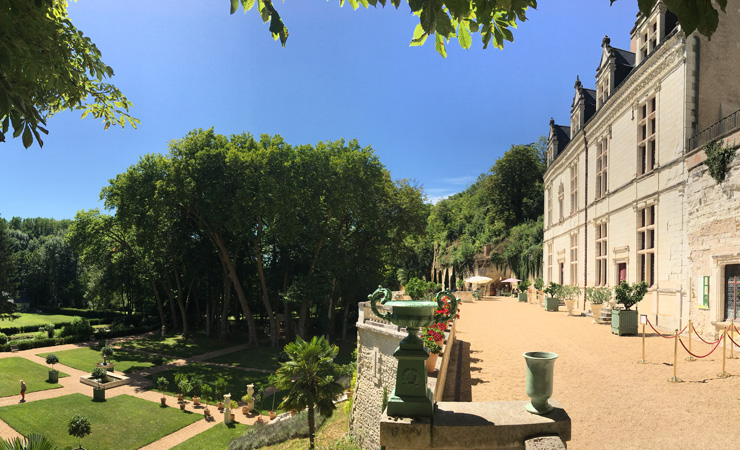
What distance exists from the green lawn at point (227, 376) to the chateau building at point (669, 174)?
1864cm

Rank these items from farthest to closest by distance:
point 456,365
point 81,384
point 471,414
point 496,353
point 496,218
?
1. point 496,218
2. point 81,384
3. point 496,353
4. point 456,365
5. point 471,414

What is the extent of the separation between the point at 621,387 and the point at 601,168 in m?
18.7

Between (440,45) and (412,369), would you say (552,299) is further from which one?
(440,45)

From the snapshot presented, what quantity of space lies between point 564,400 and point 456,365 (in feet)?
13.0

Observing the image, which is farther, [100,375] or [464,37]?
[100,375]

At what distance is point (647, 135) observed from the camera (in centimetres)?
1836

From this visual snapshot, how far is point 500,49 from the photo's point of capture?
353cm

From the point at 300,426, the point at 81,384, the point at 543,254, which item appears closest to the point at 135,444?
the point at 300,426

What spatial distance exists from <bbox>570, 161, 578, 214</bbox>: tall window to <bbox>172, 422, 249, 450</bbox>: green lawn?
24.0 metres

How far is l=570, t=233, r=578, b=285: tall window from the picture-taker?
29.0 meters

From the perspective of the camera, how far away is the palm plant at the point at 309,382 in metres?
14.8

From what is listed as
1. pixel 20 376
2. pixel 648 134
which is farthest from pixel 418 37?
pixel 20 376

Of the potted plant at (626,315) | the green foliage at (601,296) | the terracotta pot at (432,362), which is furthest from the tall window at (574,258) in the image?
the terracotta pot at (432,362)

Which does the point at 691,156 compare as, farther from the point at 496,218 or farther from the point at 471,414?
the point at 496,218
